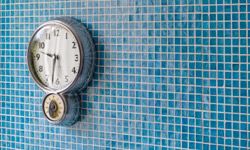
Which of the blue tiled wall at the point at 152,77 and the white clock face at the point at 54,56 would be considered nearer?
the blue tiled wall at the point at 152,77

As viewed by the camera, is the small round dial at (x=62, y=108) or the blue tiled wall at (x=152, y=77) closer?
the blue tiled wall at (x=152, y=77)

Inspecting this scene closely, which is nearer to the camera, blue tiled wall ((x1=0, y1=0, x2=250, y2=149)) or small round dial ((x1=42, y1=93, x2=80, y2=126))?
blue tiled wall ((x1=0, y1=0, x2=250, y2=149))

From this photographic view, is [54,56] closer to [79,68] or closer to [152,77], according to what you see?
[79,68]

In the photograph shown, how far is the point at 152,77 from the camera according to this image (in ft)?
5.41

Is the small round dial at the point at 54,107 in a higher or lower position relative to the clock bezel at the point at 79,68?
lower

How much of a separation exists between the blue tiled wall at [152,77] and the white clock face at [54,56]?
8cm

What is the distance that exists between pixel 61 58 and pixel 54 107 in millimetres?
191

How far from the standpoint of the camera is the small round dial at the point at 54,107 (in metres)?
1.76

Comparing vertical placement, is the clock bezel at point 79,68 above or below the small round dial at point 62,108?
above

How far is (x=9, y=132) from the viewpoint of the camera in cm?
199

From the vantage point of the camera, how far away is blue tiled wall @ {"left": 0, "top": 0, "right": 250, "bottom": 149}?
59.8 inches

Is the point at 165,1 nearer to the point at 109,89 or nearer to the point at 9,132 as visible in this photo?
the point at 109,89

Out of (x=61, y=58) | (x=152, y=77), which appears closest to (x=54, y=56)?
(x=61, y=58)

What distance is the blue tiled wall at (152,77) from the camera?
1.52 m
